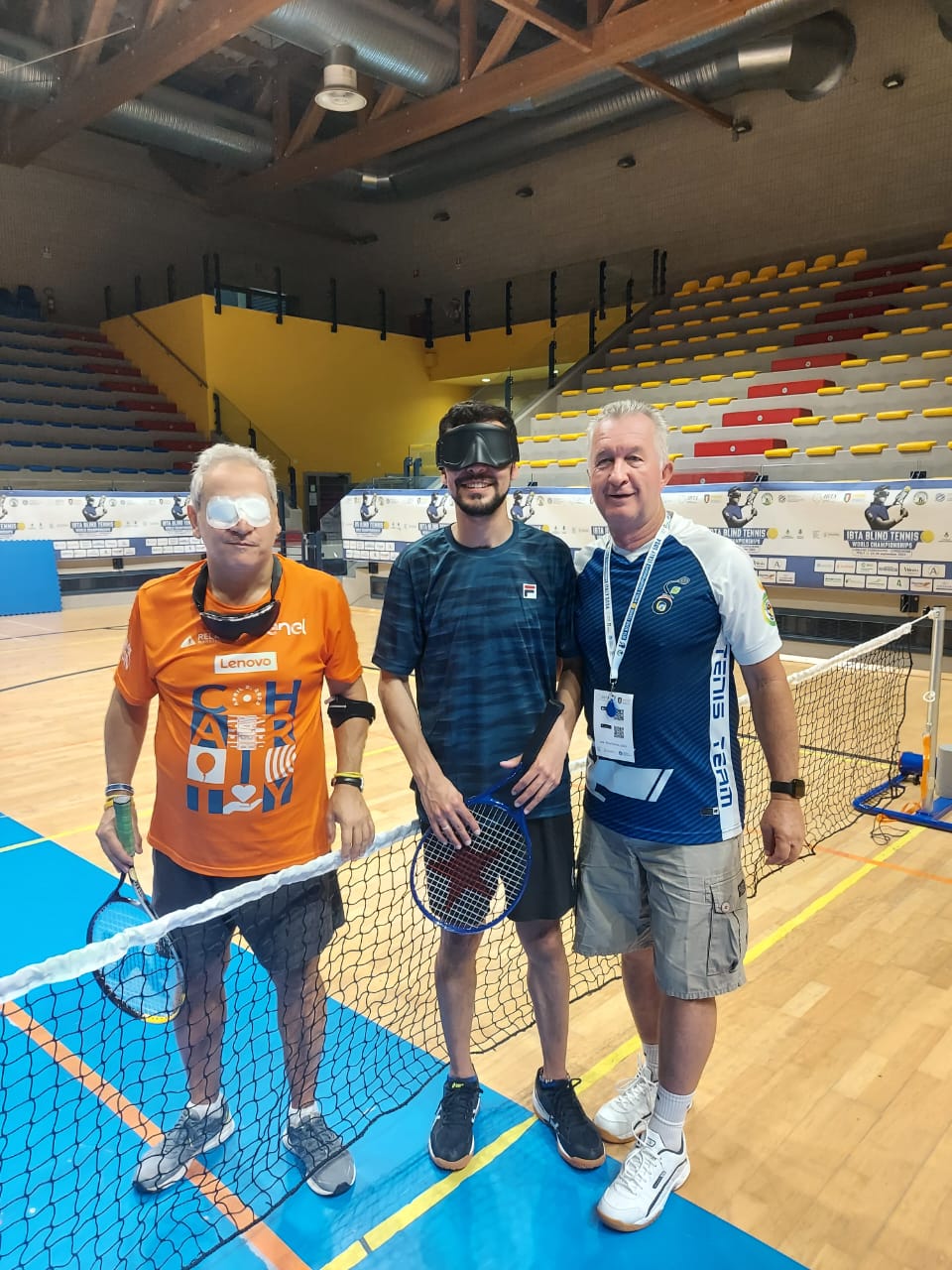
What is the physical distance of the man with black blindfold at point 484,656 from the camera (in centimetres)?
218

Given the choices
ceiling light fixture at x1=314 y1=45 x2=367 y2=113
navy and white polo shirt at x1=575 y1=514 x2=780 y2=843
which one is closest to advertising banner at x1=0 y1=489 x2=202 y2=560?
ceiling light fixture at x1=314 y1=45 x2=367 y2=113

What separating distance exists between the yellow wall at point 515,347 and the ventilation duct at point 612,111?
11.6 feet

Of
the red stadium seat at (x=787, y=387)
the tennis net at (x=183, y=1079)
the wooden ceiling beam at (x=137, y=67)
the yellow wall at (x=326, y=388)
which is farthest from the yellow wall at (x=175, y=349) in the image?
the tennis net at (x=183, y=1079)

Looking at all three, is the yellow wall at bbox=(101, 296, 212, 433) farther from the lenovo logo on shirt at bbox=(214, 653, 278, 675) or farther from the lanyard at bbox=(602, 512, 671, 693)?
the lanyard at bbox=(602, 512, 671, 693)

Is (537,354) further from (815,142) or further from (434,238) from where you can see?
(815,142)

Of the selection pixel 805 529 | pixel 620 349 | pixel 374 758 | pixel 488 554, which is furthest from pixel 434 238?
pixel 488 554

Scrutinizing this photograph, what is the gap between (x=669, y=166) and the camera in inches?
714

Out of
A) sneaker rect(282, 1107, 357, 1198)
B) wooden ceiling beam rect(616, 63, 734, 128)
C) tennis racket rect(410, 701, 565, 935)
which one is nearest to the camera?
tennis racket rect(410, 701, 565, 935)

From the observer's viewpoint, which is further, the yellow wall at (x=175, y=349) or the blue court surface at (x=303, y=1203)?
the yellow wall at (x=175, y=349)

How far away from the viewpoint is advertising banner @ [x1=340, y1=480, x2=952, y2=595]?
8.45 metres

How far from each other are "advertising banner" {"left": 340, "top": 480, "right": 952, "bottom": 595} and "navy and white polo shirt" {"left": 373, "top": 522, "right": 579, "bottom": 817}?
221 inches

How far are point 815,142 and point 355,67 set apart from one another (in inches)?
346

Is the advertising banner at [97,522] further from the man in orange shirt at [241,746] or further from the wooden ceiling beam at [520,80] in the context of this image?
the man in orange shirt at [241,746]

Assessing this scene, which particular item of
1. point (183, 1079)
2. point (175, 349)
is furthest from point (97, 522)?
point (183, 1079)
